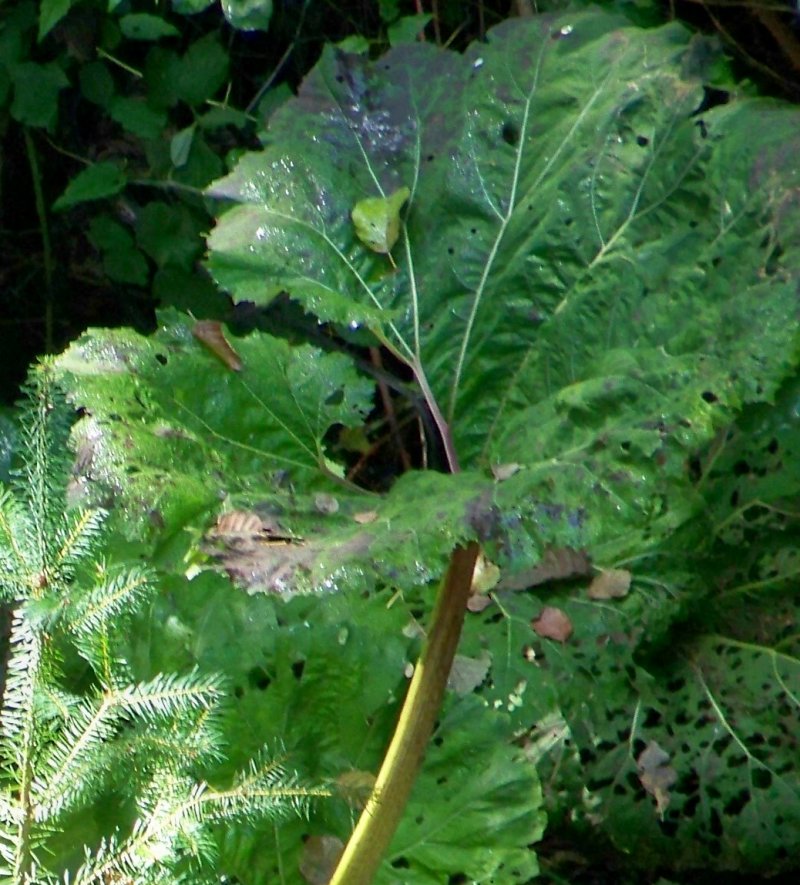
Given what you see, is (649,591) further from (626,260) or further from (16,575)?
(16,575)

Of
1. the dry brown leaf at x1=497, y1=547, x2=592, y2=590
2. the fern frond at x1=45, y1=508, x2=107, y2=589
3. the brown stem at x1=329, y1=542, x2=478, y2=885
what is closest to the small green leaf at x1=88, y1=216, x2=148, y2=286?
the dry brown leaf at x1=497, y1=547, x2=592, y2=590

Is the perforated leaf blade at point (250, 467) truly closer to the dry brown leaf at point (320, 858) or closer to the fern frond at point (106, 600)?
the fern frond at point (106, 600)

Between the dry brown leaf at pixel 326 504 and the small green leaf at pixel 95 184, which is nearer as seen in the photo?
the dry brown leaf at pixel 326 504

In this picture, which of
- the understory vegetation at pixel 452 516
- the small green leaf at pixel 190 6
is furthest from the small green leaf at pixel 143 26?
the understory vegetation at pixel 452 516

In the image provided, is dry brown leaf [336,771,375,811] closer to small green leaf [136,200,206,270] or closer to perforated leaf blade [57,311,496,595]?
perforated leaf blade [57,311,496,595]

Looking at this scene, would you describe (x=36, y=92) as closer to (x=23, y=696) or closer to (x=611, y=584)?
(x=611, y=584)
